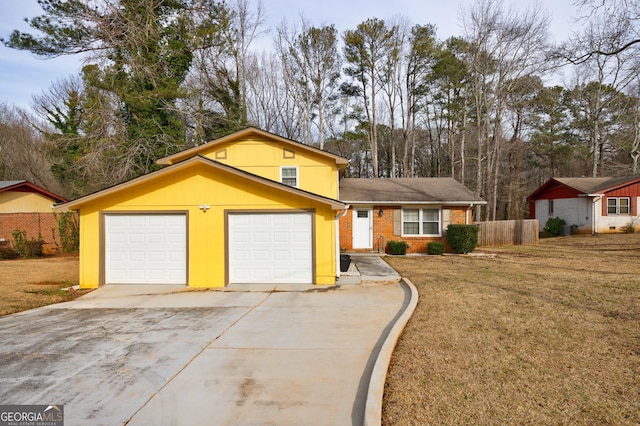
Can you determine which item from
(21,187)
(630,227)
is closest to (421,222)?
(630,227)

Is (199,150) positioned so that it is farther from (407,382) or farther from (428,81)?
(428,81)

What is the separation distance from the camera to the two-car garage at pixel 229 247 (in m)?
10.4

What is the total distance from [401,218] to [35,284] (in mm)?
14140

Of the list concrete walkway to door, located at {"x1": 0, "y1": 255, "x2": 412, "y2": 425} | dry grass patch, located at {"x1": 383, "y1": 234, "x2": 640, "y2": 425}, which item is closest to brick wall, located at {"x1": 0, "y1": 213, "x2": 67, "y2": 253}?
concrete walkway to door, located at {"x1": 0, "y1": 255, "x2": 412, "y2": 425}

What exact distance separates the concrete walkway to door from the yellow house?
155cm

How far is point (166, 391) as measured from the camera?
14.0 feet

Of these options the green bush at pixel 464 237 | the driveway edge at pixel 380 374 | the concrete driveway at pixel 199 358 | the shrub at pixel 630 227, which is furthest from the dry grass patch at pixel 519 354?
the shrub at pixel 630 227

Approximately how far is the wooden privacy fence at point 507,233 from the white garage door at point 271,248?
1366 cm

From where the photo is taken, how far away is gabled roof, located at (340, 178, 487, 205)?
687 inches

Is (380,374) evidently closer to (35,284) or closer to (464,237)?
(35,284)

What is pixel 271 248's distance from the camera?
10430mm

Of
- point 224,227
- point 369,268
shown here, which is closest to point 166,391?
point 224,227

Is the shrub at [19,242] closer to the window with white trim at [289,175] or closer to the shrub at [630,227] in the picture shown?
the window with white trim at [289,175]

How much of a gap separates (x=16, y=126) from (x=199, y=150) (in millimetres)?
29475
